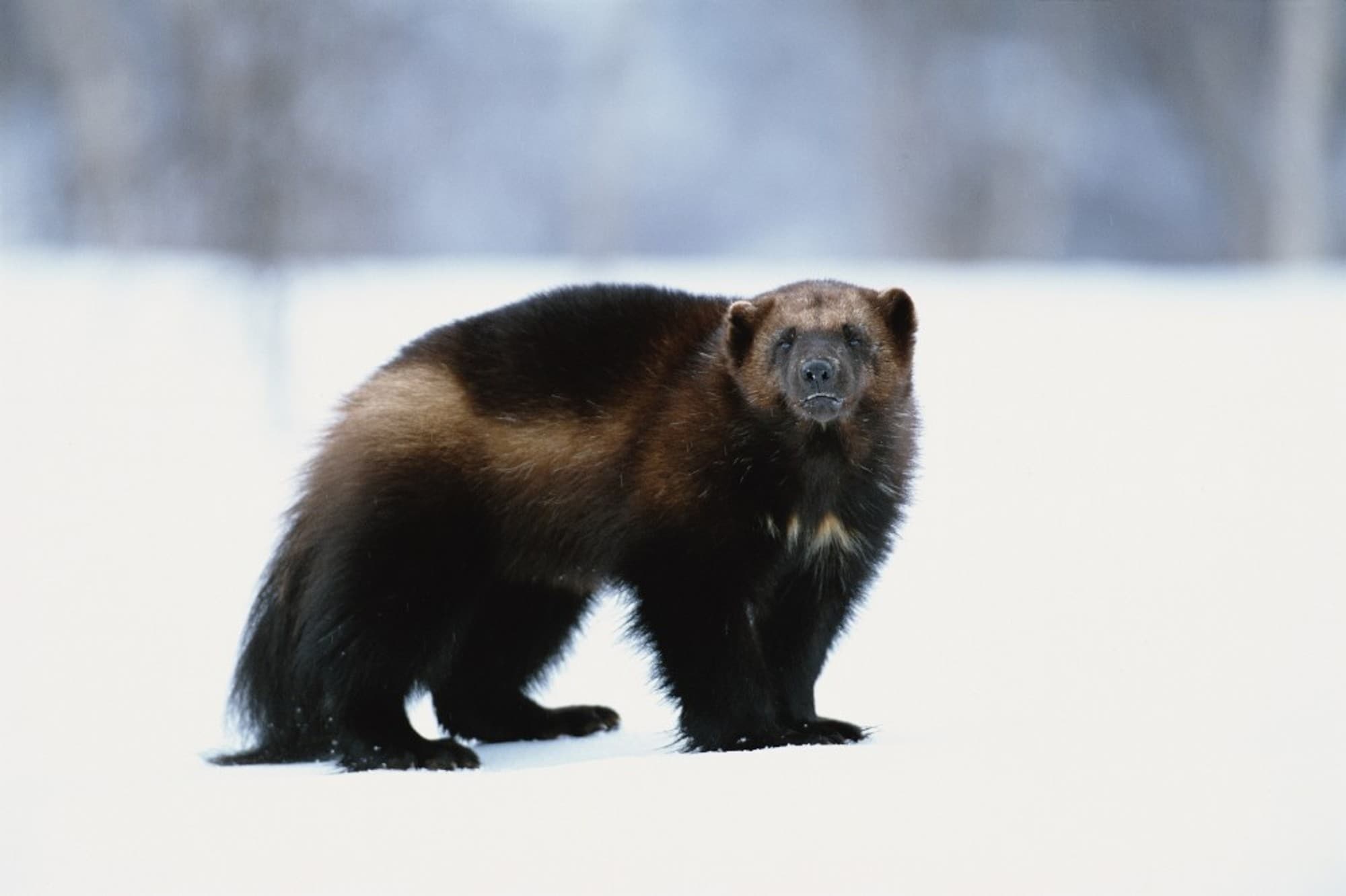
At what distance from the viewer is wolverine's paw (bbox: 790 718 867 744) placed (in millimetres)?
3559

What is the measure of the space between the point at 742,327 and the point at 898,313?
1.09 feet

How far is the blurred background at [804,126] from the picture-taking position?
11922 mm

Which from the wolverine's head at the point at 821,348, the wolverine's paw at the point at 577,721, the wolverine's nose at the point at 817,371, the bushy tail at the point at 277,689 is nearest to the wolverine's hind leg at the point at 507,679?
the wolverine's paw at the point at 577,721

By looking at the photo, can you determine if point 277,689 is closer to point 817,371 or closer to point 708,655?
point 708,655

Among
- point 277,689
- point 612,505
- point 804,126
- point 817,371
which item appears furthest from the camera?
point 804,126

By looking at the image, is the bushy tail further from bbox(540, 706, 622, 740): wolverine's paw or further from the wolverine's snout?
the wolverine's snout

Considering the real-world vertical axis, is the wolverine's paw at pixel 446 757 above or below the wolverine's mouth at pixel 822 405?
below

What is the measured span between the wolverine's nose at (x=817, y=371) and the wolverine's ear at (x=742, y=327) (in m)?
0.20

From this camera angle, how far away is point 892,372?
3.57m

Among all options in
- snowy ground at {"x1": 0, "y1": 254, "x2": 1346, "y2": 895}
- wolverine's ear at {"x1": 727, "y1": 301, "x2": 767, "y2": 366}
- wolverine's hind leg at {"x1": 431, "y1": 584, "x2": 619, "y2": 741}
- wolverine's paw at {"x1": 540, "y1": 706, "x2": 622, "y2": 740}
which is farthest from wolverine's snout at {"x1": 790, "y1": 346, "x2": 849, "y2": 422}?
wolverine's paw at {"x1": 540, "y1": 706, "x2": 622, "y2": 740}

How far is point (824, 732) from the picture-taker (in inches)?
142

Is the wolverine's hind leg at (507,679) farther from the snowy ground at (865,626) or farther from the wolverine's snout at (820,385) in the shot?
the wolverine's snout at (820,385)

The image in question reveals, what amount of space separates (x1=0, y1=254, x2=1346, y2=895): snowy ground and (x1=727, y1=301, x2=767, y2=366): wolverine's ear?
0.84m

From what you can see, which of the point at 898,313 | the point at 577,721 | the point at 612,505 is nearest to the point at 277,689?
the point at 577,721
